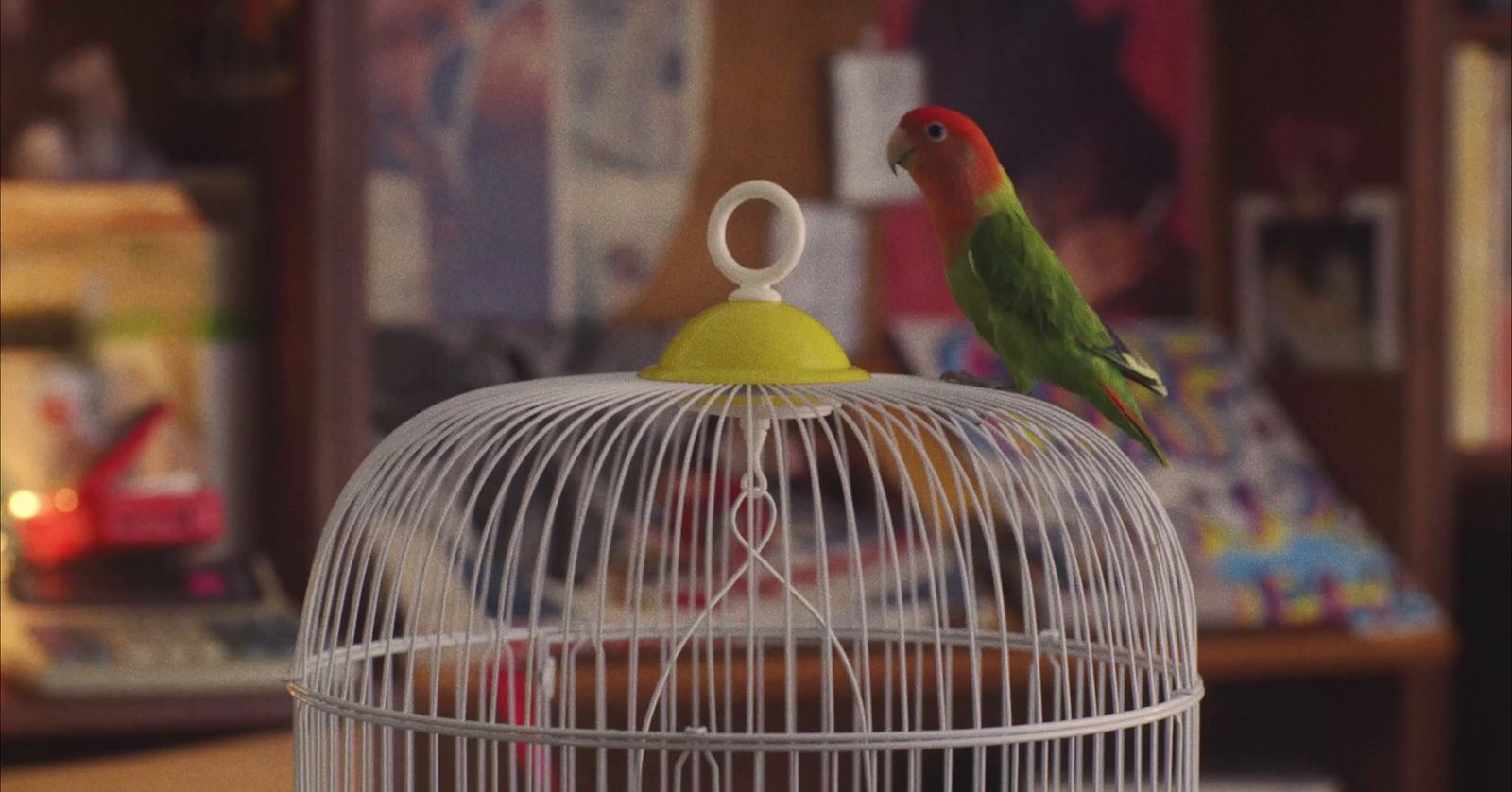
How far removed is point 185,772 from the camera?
1462mm

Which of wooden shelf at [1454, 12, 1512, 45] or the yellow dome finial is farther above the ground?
wooden shelf at [1454, 12, 1512, 45]

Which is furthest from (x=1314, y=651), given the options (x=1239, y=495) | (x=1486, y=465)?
(x=1486, y=465)

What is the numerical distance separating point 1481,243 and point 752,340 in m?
1.32

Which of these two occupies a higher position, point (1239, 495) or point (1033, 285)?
point (1033, 285)

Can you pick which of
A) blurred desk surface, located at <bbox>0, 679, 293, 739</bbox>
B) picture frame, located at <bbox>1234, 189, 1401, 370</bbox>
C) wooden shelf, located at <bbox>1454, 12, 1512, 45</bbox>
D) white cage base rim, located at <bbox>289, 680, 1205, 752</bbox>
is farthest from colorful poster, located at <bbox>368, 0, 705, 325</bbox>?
white cage base rim, located at <bbox>289, 680, 1205, 752</bbox>

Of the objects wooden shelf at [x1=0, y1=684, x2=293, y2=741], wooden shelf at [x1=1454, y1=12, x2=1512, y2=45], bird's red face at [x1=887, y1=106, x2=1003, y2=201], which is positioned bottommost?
wooden shelf at [x1=0, y1=684, x2=293, y2=741]

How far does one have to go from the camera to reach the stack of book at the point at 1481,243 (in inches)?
75.9

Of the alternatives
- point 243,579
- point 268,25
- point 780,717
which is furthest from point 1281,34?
point 243,579

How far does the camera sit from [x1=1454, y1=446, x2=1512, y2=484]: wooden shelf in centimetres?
192

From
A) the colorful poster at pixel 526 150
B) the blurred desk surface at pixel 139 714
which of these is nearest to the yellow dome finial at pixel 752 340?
the blurred desk surface at pixel 139 714

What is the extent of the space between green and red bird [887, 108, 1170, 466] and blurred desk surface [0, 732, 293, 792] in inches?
31.1

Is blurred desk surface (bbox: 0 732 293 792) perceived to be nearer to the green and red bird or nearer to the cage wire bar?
the cage wire bar

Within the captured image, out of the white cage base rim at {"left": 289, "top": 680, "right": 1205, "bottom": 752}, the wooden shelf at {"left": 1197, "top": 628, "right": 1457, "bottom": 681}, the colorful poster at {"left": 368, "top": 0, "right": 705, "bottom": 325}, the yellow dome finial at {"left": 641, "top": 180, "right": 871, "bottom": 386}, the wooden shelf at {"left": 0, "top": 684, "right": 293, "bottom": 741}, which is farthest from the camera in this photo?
the colorful poster at {"left": 368, "top": 0, "right": 705, "bottom": 325}

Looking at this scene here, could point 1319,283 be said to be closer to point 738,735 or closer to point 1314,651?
point 1314,651
